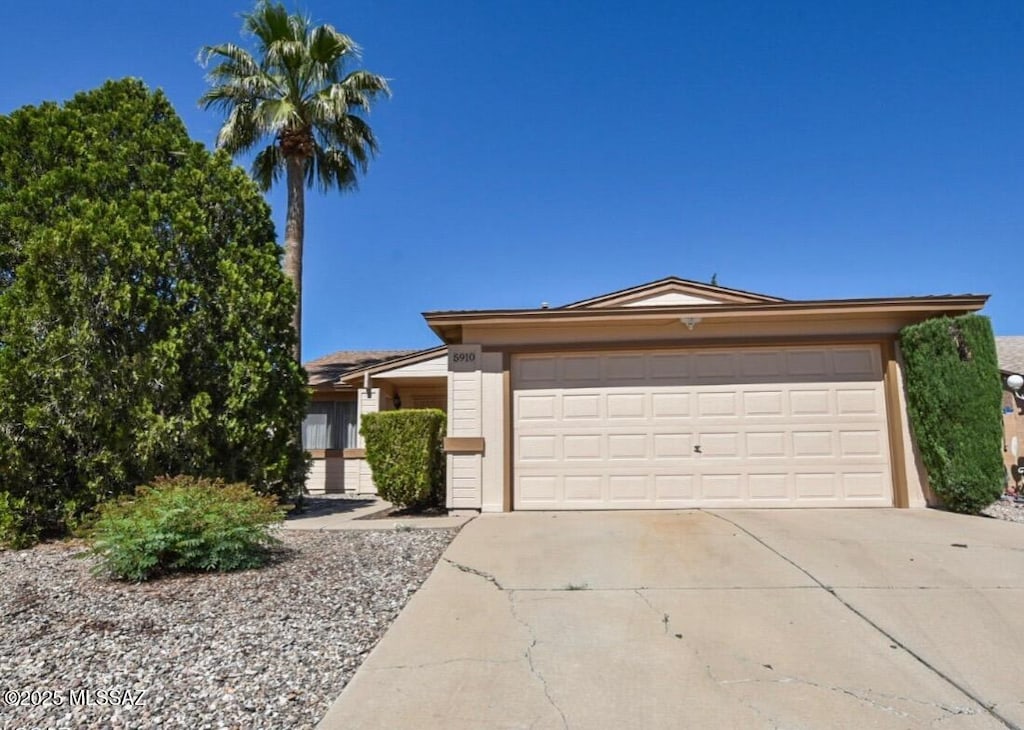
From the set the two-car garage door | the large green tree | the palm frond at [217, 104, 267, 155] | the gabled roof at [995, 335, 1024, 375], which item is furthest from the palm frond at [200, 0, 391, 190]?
the gabled roof at [995, 335, 1024, 375]

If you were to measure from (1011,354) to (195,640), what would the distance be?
19.0 meters

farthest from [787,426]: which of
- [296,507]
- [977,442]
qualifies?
[296,507]

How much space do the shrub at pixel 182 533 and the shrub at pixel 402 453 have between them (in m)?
3.03

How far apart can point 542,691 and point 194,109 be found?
47.3 feet

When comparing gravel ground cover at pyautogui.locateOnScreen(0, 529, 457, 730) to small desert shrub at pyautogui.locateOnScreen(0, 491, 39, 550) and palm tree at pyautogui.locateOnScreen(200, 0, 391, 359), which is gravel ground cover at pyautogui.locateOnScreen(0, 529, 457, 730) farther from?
palm tree at pyautogui.locateOnScreen(200, 0, 391, 359)

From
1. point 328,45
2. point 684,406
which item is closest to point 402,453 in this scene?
point 684,406

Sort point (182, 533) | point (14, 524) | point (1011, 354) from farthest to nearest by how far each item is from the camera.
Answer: point (1011, 354) → point (14, 524) → point (182, 533)

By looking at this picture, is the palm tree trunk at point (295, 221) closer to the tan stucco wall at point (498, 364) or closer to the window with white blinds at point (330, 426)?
the window with white blinds at point (330, 426)

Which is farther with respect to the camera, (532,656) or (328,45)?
(328,45)

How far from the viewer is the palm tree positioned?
12844 millimetres

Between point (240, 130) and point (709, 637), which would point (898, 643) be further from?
point (240, 130)

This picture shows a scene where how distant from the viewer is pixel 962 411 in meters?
7.58

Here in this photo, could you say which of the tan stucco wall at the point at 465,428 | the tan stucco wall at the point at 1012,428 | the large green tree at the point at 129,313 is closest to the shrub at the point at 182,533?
the large green tree at the point at 129,313

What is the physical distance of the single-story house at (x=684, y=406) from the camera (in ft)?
27.2
